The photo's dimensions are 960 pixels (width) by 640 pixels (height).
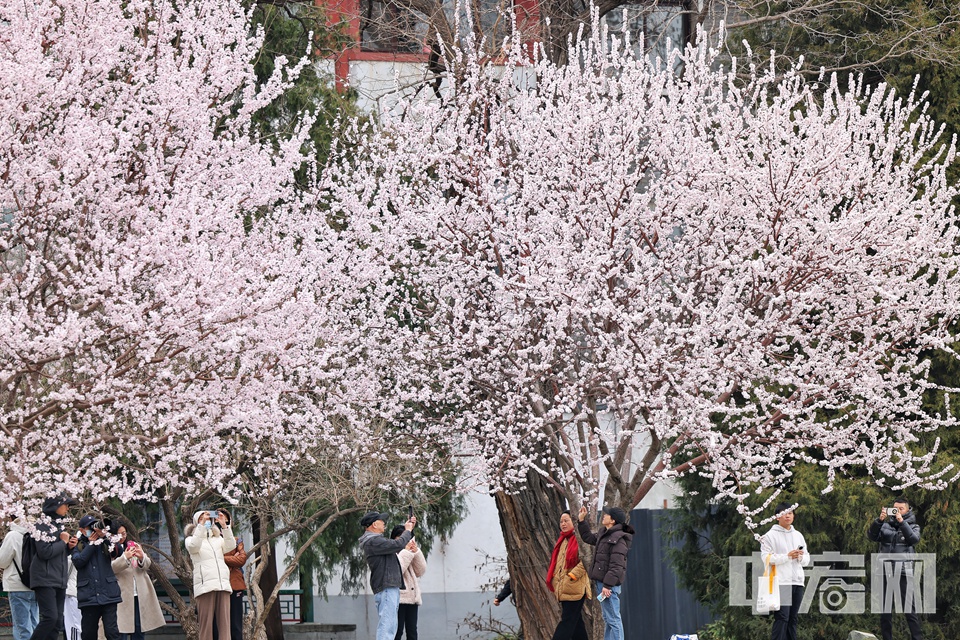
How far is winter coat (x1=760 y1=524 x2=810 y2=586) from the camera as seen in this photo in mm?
11180

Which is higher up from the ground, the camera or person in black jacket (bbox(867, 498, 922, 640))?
person in black jacket (bbox(867, 498, 922, 640))

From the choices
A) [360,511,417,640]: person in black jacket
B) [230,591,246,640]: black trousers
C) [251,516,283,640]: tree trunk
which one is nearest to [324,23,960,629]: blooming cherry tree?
[360,511,417,640]: person in black jacket

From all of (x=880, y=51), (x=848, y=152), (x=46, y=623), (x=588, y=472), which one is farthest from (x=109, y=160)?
(x=880, y=51)

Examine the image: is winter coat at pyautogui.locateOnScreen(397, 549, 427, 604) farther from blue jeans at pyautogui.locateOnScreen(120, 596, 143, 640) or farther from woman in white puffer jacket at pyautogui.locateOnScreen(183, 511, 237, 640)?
blue jeans at pyautogui.locateOnScreen(120, 596, 143, 640)

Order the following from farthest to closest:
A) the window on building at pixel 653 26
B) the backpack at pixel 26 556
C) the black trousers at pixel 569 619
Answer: the window on building at pixel 653 26 → the black trousers at pixel 569 619 → the backpack at pixel 26 556

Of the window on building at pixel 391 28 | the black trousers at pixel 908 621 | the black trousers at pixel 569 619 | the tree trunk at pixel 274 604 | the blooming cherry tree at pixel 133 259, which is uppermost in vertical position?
the window on building at pixel 391 28

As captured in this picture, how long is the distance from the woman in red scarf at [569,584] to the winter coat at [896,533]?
122 inches

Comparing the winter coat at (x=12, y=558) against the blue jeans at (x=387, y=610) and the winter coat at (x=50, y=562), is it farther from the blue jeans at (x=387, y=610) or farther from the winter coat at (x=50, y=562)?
the blue jeans at (x=387, y=610)

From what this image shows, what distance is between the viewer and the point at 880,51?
16.2 metres

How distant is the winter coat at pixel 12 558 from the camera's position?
11.3 m

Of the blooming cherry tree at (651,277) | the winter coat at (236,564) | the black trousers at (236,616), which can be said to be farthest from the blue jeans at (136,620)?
the blooming cherry tree at (651,277)

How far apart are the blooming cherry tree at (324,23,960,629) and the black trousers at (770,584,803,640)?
1.60 m

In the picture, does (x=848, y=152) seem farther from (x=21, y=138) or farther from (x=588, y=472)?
(x=21, y=138)

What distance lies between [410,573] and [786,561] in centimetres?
421
